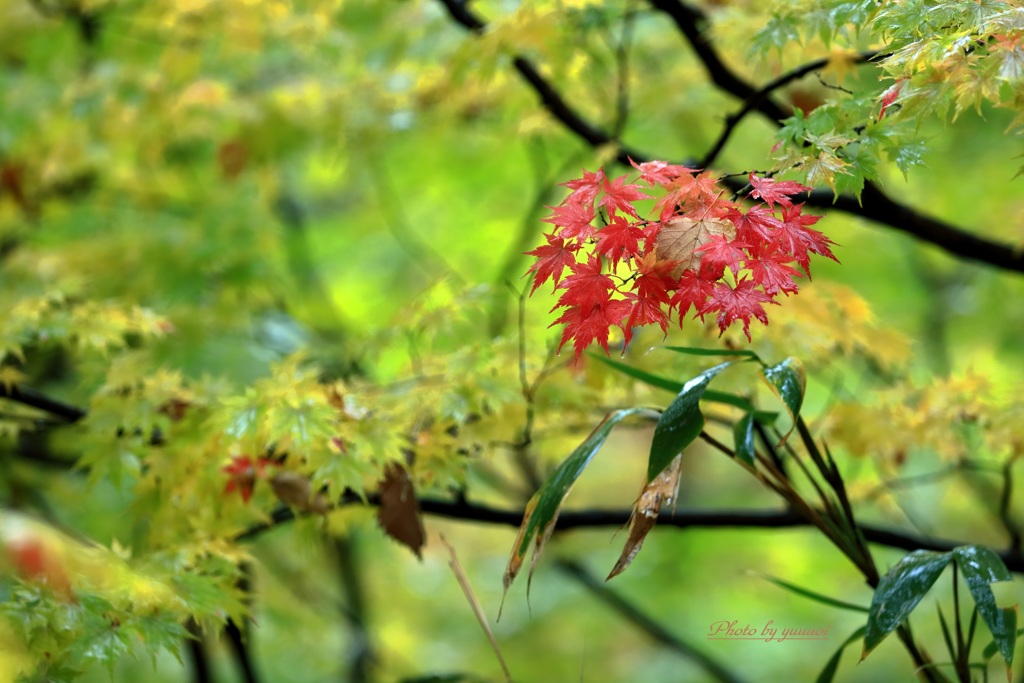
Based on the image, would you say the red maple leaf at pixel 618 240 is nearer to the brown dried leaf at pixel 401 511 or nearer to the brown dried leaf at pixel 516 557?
the brown dried leaf at pixel 516 557

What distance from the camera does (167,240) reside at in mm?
2857

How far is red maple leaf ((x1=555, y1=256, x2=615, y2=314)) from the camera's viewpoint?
47.2 inches

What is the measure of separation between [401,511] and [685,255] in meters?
0.77

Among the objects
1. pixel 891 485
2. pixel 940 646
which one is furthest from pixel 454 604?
pixel 891 485

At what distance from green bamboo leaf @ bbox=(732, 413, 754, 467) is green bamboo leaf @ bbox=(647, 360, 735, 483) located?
0.48 ft

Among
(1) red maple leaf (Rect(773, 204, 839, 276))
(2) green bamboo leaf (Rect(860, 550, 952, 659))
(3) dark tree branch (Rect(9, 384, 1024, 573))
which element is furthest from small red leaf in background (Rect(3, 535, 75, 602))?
(2) green bamboo leaf (Rect(860, 550, 952, 659))

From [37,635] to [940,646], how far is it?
427 cm

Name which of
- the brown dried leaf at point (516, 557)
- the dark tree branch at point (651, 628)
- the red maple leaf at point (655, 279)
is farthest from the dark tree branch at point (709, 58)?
the dark tree branch at point (651, 628)

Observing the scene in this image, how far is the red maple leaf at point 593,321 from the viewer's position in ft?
3.85

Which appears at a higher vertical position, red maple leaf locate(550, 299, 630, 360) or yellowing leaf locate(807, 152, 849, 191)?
yellowing leaf locate(807, 152, 849, 191)

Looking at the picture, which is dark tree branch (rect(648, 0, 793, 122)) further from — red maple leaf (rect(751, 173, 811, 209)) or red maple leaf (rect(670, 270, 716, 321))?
red maple leaf (rect(670, 270, 716, 321))

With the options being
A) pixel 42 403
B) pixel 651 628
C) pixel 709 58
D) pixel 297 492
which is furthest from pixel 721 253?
pixel 651 628

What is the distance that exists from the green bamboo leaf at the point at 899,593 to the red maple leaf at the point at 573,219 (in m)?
0.73

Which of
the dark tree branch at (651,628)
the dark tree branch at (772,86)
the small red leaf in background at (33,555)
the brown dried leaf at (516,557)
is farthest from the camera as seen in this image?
the dark tree branch at (651,628)
